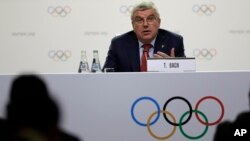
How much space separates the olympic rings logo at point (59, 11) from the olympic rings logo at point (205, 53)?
132 centimetres

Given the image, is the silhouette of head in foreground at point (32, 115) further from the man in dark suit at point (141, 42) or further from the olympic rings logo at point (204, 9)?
the olympic rings logo at point (204, 9)

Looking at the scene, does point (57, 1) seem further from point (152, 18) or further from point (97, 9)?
point (152, 18)

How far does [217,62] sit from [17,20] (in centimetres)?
203

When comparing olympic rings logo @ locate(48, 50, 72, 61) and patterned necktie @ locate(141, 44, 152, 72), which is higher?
patterned necktie @ locate(141, 44, 152, 72)

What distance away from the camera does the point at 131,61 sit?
116 inches

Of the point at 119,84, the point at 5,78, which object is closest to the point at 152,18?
the point at 119,84

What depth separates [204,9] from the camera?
14.9ft

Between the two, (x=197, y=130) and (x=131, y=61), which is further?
(x=131, y=61)

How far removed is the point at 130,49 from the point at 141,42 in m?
0.12

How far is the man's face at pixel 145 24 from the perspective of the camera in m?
3.11

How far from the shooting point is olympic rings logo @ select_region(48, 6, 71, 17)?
178 inches

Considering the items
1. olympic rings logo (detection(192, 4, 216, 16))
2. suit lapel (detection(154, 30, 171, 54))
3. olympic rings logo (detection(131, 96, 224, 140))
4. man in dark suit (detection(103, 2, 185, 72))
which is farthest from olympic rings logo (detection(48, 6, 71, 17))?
olympic rings logo (detection(131, 96, 224, 140))

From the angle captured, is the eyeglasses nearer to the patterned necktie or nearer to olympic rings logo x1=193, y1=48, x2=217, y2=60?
the patterned necktie

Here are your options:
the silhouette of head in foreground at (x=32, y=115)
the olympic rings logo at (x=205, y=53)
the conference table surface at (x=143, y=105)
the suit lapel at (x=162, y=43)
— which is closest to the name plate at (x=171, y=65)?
the conference table surface at (x=143, y=105)
